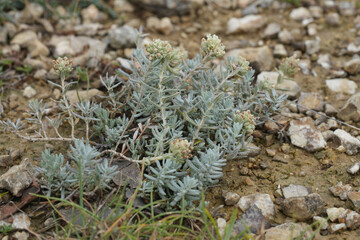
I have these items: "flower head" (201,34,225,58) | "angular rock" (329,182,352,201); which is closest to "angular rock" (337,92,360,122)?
"angular rock" (329,182,352,201)

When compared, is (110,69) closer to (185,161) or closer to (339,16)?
(185,161)

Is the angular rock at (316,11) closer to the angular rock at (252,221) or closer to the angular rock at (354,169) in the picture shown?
the angular rock at (354,169)

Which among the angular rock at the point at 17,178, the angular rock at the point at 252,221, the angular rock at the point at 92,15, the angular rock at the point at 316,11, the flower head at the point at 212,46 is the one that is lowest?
the angular rock at the point at 252,221

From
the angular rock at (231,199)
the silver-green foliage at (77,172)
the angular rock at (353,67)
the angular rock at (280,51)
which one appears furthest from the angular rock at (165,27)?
the angular rock at (231,199)

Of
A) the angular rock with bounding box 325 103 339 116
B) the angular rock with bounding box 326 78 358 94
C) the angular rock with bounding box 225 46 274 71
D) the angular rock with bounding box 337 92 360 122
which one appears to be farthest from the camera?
the angular rock with bounding box 225 46 274 71

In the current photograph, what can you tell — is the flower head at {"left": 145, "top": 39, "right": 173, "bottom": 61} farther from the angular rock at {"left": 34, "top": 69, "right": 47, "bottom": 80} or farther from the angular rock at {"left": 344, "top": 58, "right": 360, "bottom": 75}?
the angular rock at {"left": 344, "top": 58, "right": 360, "bottom": 75}

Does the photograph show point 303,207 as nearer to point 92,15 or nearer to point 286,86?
point 286,86
